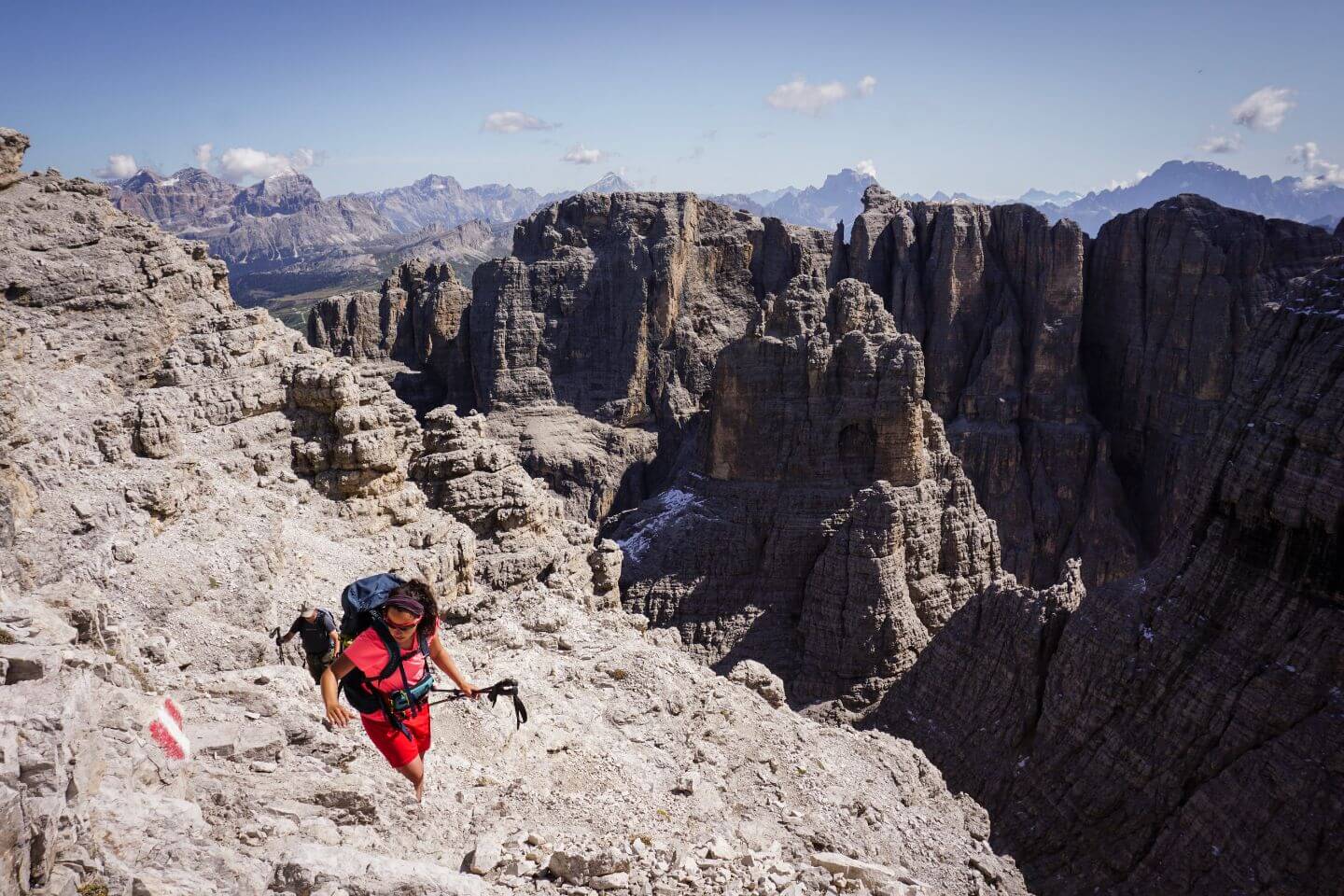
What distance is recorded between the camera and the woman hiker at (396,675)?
721 cm

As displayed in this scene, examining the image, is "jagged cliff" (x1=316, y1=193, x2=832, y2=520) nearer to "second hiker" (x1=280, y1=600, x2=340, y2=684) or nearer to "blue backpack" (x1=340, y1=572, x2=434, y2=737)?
"second hiker" (x1=280, y1=600, x2=340, y2=684)

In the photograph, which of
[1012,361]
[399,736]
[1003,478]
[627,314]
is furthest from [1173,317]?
[399,736]

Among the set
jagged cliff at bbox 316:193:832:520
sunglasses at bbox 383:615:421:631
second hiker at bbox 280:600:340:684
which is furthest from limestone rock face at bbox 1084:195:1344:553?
sunglasses at bbox 383:615:421:631

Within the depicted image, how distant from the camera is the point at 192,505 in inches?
515

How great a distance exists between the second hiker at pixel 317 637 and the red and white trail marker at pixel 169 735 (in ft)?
5.25

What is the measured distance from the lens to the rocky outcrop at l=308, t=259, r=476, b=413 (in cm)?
6494

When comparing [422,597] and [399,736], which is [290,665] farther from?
[422,597]

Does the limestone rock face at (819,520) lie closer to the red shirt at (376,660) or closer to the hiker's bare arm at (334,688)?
the red shirt at (376,660)

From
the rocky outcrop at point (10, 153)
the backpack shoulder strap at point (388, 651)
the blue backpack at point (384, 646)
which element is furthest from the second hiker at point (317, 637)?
the rocky outcrop at point (10, 153)

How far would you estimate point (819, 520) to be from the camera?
36.2 meters

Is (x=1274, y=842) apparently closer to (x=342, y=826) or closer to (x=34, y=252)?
(x=342, y=826)

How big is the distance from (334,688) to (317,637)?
263cm

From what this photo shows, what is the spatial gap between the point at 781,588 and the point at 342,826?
28964 millimetres

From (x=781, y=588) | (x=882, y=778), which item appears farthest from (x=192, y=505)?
(x=781, y=588)
